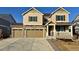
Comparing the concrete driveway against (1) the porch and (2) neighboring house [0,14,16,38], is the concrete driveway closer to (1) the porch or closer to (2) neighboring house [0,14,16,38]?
(1) the porch

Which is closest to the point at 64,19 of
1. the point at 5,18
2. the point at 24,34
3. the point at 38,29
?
the point at 38,29

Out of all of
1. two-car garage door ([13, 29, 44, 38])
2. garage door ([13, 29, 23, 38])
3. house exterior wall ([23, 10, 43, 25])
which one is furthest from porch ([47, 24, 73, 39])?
garage door ([13, 29, 23, 38])

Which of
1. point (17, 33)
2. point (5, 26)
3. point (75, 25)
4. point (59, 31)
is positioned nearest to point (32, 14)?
point (17, 33)

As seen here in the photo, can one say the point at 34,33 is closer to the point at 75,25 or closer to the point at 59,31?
the point at 59,31

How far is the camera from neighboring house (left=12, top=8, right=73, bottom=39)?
29052 mm

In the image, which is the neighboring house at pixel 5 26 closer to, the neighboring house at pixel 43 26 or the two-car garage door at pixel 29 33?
the neighboring house at pixel 43 26

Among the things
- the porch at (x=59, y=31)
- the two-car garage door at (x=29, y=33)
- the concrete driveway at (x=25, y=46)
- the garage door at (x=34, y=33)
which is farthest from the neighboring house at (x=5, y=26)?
the concrete driveway at (x=25, y=46)

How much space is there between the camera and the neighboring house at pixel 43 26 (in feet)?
95.3

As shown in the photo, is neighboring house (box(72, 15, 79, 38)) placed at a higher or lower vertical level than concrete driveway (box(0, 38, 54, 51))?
higher
